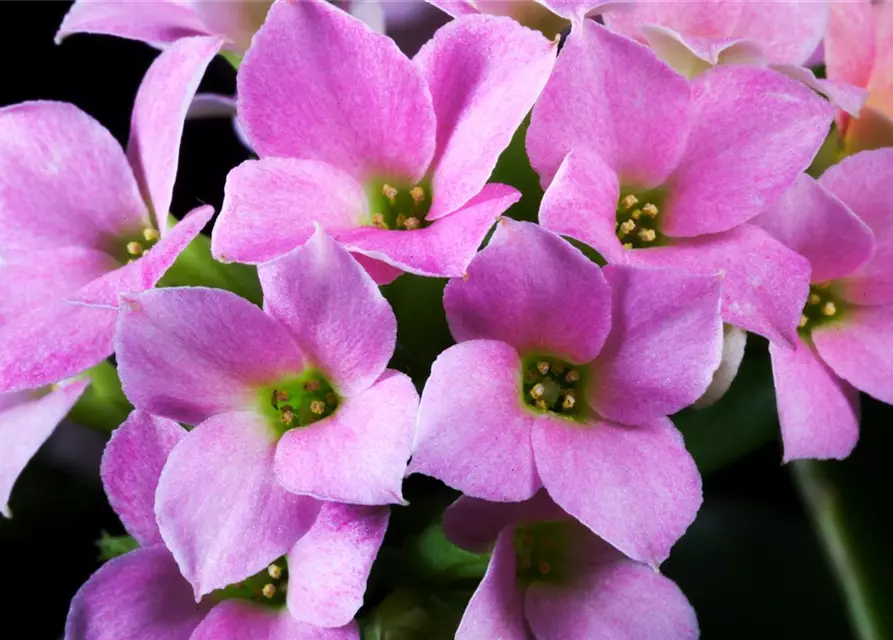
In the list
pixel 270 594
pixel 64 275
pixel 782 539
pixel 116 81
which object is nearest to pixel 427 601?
pixel 270 594

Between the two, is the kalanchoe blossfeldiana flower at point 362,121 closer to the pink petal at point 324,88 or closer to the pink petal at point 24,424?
the pink petal at point 324,88

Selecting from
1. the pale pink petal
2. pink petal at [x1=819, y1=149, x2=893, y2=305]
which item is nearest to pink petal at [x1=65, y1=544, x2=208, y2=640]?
the pale pink petal

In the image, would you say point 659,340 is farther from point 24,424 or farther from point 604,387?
point 24,424

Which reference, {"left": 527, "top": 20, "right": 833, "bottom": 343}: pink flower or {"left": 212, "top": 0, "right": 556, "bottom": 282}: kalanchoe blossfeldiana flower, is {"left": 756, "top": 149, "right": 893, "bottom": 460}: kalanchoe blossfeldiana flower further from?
{"left": 212, "top": 0, "right": 556, "bottom": 282}: kalanchoe blossfeldiana flower

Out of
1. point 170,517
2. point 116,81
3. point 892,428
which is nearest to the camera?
point 170,517

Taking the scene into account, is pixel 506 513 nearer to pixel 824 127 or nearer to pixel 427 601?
pixel 427 601

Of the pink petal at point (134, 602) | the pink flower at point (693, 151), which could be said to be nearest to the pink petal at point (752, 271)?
the pink flower at point (693, 151)
